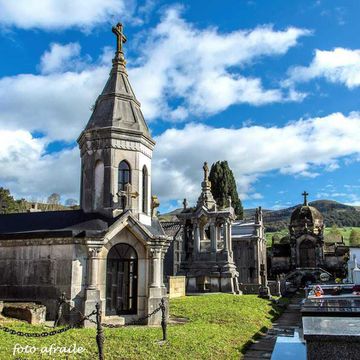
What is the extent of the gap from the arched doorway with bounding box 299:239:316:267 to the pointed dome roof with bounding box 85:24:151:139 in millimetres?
42256

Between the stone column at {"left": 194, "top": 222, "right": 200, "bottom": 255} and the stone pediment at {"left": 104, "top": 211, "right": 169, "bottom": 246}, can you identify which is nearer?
the stone pediment at {"left": 104, "top": 211, "right": 169, "bottom": 246}

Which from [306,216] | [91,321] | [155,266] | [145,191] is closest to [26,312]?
[91,321]

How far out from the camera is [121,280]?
13.9 m

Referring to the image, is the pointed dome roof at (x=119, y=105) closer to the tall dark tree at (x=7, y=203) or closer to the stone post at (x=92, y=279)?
the stone post at (x=92, y=279)

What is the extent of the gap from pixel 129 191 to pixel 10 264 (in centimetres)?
449

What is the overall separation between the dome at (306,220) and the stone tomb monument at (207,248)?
25.4 m

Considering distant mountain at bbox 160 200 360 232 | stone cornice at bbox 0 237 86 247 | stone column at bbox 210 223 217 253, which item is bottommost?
stone cornice at bbox 0 237 86 247

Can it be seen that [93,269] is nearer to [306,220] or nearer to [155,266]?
[155,266]

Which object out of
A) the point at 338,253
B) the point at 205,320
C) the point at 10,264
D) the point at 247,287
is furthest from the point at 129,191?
the point at 338,253

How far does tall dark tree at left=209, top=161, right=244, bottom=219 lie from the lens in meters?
61.7

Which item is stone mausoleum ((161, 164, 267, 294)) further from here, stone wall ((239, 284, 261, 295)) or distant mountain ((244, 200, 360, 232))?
distant mountain ((244, 200, 360, 232))

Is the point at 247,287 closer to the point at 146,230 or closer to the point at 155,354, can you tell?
the point at 146,230

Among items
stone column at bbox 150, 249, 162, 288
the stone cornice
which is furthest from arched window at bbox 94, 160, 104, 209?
stone column at bbox 150, 249, 162, 288

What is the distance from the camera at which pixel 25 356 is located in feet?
27.7
